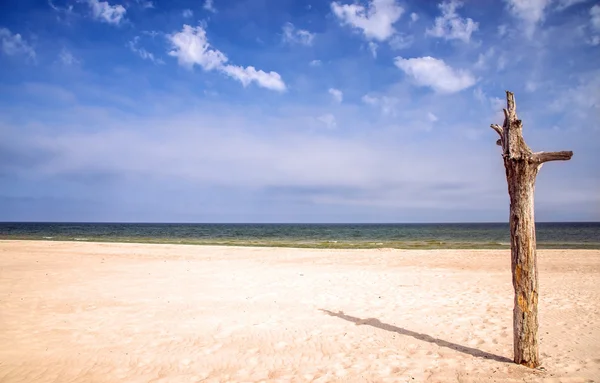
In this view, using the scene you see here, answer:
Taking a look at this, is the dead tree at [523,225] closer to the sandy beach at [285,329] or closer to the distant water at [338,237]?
the sandy beach at [285,329]

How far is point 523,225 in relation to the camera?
5680 millimetres

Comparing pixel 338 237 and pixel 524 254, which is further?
pixel 338 237

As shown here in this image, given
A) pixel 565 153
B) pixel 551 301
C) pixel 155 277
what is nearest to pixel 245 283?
pixel 155 277

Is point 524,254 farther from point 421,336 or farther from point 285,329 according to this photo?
point 285,329

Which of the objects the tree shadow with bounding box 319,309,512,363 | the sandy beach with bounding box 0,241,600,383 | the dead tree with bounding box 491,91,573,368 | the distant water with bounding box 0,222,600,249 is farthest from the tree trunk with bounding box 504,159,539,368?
the distant water with bounding box 0,222,600,249

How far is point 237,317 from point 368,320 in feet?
10.2

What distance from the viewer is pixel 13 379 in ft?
18.4

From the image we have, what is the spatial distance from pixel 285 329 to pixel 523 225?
503 cm

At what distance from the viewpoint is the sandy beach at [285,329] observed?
19.1ft

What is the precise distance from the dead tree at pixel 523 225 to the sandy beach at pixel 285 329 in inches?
22.2

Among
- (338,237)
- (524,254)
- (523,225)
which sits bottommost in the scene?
(338,237)

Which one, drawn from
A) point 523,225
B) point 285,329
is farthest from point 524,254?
point 285,329

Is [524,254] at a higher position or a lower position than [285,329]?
higher

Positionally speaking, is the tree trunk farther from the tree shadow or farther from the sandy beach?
the tree shadow
